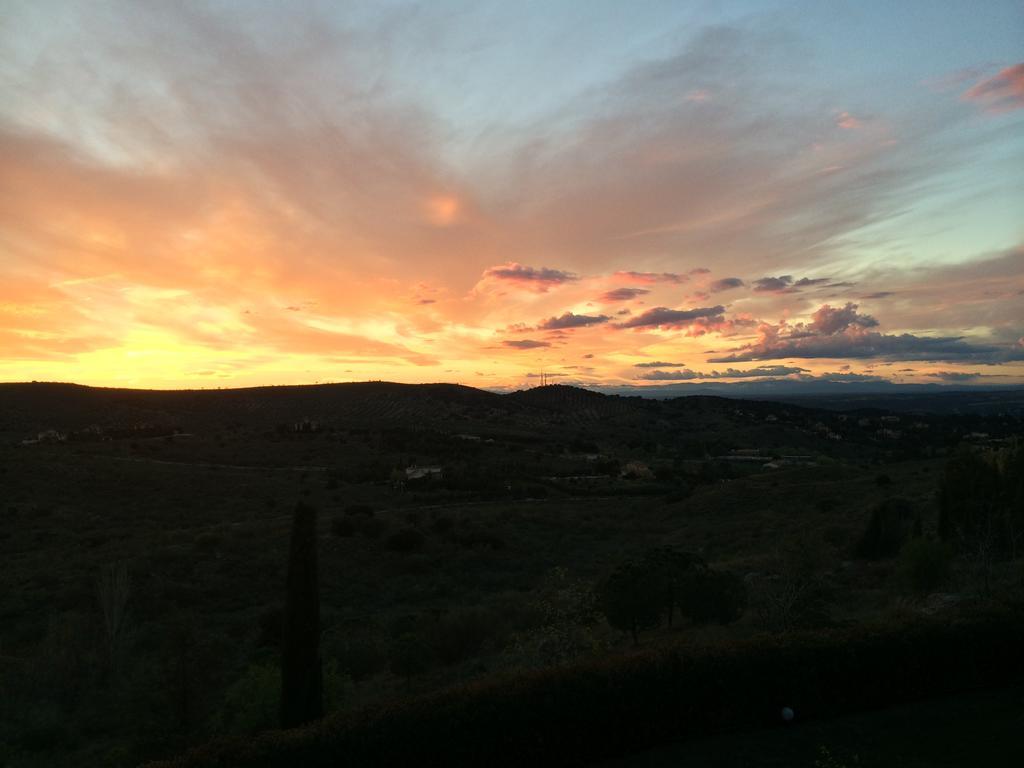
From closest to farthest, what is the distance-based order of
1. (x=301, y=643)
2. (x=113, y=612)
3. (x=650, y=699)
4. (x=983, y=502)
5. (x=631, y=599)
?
(x=650, y=699), (x=301, y=643), (x=631, y=599), (x=113, y=612), (x=983, y=502)

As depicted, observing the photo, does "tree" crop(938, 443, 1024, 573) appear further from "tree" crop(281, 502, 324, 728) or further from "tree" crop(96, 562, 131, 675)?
"tree" crop(96, 562, 131, 675)

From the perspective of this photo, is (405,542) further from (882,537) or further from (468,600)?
(882,537)

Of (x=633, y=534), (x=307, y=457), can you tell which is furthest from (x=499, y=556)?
(x=307, y=457)

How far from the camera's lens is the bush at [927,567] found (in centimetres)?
1917

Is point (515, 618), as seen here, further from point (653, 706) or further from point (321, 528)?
point (321, 528)

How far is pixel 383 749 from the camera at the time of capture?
9352 millimetres

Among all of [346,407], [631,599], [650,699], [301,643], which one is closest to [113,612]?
[301,643]

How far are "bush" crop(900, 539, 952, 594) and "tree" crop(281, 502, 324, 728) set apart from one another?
1774cm

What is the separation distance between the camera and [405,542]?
35.1 meters

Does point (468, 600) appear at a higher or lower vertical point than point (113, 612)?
lower

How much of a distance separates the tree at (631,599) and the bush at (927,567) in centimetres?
823

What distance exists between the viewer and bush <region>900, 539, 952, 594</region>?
19172mm

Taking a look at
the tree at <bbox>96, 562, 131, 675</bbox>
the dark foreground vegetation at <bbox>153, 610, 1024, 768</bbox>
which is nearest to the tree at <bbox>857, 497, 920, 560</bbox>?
the dark foreground vegetation at <bbox>153, 610, 1024, 768</bbox>

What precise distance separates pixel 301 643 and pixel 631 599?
944 cm
